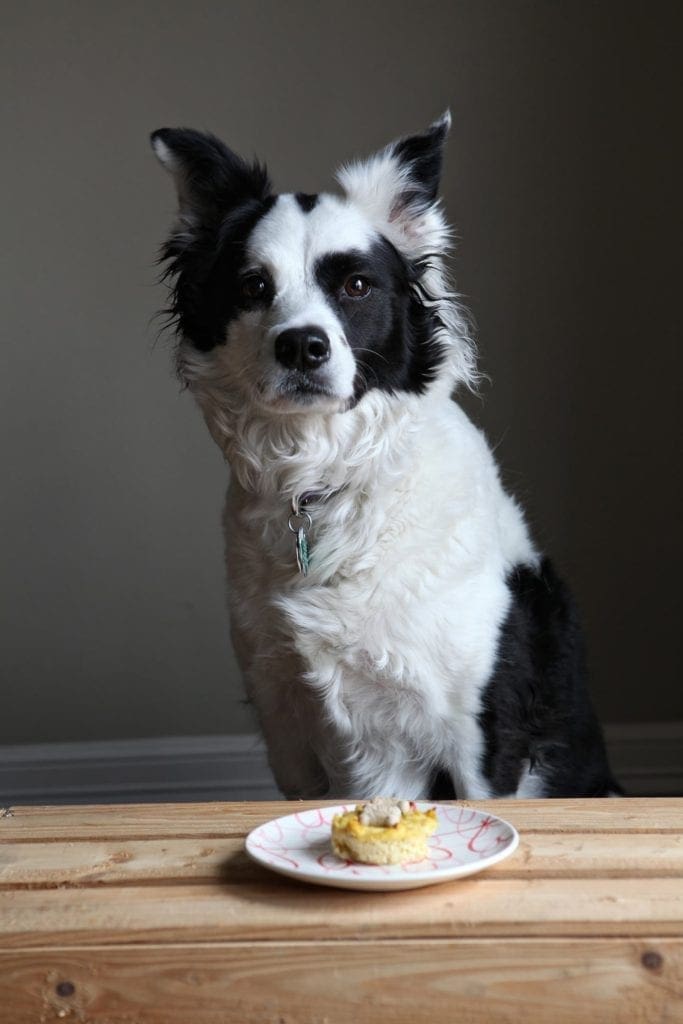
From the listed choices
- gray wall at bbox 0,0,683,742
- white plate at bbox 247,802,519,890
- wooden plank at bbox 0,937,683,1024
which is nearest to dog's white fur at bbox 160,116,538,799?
white plate at bbox 247,802,519,890

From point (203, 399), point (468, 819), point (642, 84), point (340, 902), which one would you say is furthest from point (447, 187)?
point (340, 902)

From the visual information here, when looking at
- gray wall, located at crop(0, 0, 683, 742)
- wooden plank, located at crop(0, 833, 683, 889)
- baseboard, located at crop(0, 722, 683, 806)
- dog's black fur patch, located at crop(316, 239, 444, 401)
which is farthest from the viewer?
baseboard, located at crop(0, 722, 683, 806)

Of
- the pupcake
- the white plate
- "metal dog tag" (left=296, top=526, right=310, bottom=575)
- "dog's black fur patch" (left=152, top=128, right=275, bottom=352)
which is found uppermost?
"dog's black fur patch" (left=152, top=128, right=275, bottom=352)

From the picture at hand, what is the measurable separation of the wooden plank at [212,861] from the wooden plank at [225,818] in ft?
0.10

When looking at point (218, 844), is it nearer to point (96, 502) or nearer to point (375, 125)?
point (96, 502)

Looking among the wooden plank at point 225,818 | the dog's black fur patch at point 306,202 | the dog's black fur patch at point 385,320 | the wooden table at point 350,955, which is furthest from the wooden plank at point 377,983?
the dog's black fur patch at point 306,202

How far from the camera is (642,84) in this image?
97.9 inches

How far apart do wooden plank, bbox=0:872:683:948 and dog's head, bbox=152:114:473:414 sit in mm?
752

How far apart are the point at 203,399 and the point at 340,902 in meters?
0.95

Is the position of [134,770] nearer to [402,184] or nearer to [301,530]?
[301,530]

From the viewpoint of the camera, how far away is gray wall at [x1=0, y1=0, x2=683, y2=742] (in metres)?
2.51

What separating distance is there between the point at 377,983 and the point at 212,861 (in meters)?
0.24

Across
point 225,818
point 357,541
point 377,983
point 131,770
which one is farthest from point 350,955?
point 131,770

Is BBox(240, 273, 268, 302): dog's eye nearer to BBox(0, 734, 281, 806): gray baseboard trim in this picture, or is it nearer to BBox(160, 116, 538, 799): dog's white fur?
BBox(160, 116, 538, 799): dog's white fur
